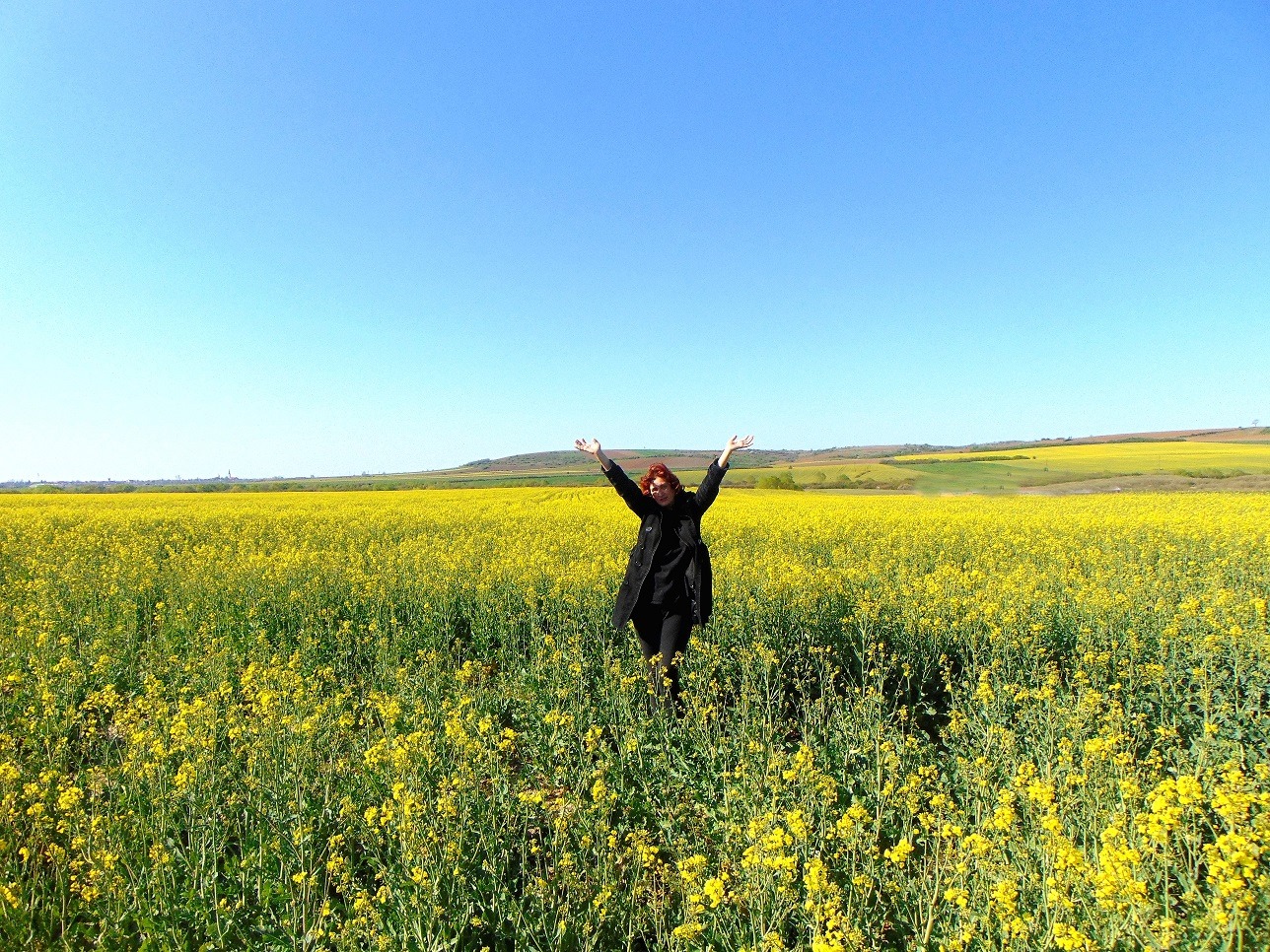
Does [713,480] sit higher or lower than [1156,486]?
higher

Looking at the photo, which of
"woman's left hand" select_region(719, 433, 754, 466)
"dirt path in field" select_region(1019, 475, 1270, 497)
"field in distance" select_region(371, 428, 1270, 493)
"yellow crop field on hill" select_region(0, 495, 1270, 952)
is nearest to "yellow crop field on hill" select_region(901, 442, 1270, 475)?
"field in distance" select_region(371, 428, 1270, 493)

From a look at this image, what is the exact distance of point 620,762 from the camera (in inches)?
155

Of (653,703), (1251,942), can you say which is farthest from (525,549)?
(1251,942)

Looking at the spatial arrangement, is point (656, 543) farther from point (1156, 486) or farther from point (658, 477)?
point (1156, 486)

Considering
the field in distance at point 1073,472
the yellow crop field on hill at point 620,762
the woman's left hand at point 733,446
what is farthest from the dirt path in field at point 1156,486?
the woman's left hand at point 733,446

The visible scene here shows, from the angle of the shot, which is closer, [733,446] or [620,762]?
[620,762]

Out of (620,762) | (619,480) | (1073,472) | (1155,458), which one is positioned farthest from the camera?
(1155,458)

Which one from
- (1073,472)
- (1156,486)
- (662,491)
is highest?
(662,491)

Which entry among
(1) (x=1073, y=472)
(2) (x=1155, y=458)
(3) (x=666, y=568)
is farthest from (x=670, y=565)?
(2) (x=1155, y=458)

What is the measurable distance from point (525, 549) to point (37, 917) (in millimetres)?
7849

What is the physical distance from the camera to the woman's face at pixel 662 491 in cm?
501

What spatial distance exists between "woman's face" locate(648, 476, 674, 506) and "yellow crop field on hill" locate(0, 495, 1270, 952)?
1497 mm

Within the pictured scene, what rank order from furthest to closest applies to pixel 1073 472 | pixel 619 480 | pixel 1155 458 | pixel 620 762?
pixel 1155 458 → pixel 1073 472 → pixel 619 480 → pixel 620 762

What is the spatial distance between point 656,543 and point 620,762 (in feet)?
5.79
